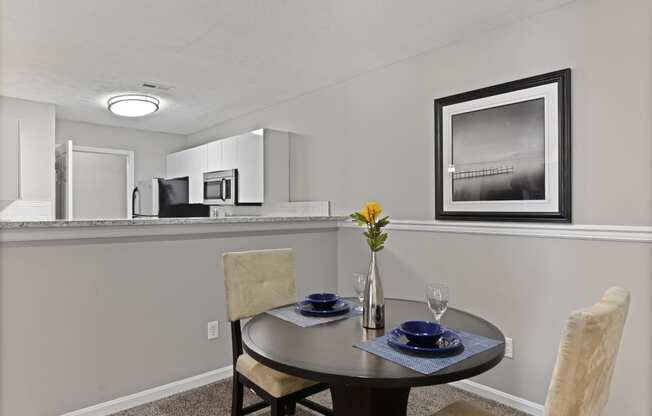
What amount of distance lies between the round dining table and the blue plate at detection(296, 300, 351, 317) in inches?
3.0

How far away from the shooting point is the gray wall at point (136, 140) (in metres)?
5.02

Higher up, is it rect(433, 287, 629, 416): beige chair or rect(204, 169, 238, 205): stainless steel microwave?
rect(204, 169, 238, 205): stainless steel microwave

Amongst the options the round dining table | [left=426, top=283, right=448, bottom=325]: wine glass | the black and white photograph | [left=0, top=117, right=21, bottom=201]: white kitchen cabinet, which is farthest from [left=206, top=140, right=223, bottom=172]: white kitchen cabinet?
[left=426, top=283, right=448, bottom=325]: wine glass

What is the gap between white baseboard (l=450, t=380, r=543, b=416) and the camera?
89.3 inches

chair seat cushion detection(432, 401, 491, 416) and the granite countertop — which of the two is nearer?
chair seat cushion detection(432, 401, 491, 416)

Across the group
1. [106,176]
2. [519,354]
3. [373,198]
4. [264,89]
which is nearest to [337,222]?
[373,198]

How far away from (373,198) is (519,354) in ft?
4.91

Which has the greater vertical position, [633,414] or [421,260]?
[421,260]

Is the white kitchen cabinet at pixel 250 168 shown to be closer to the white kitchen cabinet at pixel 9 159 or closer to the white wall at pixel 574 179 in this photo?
the white wall at pixel 574 179

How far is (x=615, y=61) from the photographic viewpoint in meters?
1.98

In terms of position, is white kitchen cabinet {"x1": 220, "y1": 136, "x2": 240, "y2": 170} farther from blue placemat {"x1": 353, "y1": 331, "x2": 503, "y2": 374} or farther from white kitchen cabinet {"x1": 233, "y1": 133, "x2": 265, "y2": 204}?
blue placemat {"x1": 353, "y1": 331, "x2": 503, "y2": 374}

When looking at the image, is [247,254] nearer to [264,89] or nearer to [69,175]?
[264,89]

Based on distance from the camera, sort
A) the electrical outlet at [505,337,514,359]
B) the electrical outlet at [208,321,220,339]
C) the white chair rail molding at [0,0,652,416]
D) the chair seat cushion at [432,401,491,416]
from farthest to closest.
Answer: the electrical outlet at [208,321,220,339], the electrical outlet at [505,337,514,359], the white chair rail molding at [0,0,652,416], the chair seat cushion at [432,401,491,416]

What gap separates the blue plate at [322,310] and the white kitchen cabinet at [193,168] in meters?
3.39
